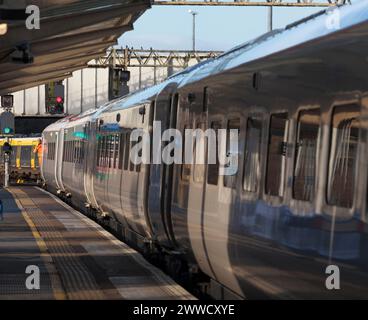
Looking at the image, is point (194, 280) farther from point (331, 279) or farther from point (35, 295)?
point (331, 279)

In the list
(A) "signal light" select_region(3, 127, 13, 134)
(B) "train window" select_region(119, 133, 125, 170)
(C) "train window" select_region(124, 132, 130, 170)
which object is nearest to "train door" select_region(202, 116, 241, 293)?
(C) "train window" select_region(124, 132, 130, 170)

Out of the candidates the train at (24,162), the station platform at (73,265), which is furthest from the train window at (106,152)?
the train at (24,162)

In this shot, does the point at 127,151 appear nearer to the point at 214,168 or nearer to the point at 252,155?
the point at 214,168

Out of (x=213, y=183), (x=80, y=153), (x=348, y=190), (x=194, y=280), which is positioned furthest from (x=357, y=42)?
(x=80, y=153)

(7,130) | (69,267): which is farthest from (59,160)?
(69,267)

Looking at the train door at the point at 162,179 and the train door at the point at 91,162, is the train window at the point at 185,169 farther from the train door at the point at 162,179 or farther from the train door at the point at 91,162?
the train door at the point at 91,162

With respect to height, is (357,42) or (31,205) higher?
(357,42)

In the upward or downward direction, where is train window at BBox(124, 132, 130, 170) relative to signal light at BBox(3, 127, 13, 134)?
downward

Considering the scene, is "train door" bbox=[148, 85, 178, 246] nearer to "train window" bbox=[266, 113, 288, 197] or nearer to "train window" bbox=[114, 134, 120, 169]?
"train window" bbox=[114, 134, 120, 169]

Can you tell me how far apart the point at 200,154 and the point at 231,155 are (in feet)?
4.45

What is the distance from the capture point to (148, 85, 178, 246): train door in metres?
11.5

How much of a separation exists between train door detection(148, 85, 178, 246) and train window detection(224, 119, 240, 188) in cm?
297

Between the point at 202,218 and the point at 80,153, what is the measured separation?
50.0ft

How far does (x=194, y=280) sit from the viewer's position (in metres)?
11.3
